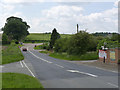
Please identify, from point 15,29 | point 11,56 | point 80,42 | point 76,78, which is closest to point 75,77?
point 76,78

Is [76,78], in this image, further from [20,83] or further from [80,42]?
[80,42]

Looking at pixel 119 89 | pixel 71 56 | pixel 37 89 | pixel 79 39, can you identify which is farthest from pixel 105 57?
pixel 37 89

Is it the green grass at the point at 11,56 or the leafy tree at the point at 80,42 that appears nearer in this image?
the green grass at the point at 11,56

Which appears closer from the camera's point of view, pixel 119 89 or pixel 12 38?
pixel 119 89

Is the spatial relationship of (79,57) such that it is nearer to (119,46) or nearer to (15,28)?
(119,46)

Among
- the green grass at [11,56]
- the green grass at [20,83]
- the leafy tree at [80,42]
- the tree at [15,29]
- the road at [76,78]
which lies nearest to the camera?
the green grass at [20,83]

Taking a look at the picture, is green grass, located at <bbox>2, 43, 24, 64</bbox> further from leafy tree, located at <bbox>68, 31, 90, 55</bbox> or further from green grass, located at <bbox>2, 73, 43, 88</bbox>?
green grass, located at <bbox>2, 73, 43, 88</bbox>

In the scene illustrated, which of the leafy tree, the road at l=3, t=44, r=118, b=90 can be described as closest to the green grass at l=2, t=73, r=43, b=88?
the road at l=3, t=44, r=118, b=90

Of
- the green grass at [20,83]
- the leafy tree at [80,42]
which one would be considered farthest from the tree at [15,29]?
the green grass at [20,83]

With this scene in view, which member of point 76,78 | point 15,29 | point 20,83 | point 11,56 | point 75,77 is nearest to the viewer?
point 20,83

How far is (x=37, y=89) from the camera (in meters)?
10.5

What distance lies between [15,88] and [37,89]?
Result: 49.2 inches

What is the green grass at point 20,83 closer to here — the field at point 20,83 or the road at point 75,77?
the field at point 20,83

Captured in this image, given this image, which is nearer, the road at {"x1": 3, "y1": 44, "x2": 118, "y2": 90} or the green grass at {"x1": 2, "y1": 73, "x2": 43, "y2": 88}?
the green grass at {"x1": 2, "y1": 73, "x2": 43, "y2": 88}
